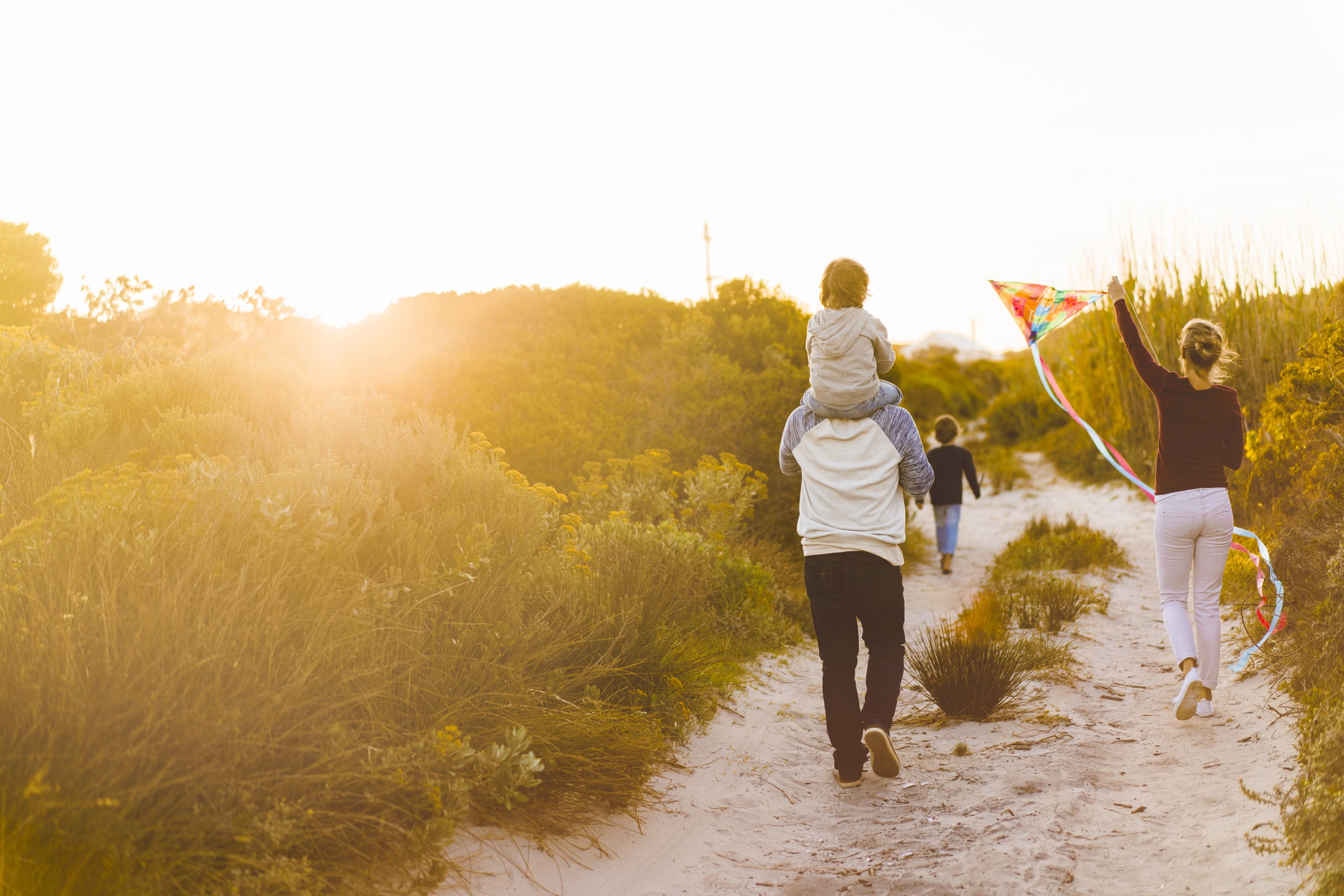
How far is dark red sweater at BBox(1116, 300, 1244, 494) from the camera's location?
4.53 metres

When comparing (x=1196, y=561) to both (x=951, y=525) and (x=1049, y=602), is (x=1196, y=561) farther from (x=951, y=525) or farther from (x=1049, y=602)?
(x=951, y=525)

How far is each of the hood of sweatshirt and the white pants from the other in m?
2.05

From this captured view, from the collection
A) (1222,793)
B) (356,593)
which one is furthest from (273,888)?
(1222,793)

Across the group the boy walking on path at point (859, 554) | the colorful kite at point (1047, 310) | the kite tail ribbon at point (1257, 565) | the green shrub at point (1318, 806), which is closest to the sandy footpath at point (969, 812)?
the green shrub at point (1318, 806)

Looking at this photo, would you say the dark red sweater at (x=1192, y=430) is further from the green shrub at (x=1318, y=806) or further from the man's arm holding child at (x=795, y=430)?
the man's arm holding child at (x=795, y=430)

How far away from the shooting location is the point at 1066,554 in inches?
380

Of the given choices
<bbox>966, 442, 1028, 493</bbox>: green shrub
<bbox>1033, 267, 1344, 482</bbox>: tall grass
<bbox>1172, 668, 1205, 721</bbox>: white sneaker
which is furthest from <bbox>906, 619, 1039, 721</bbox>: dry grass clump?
<bbox>966, 442, 1028, 493</bbox>: green shrub

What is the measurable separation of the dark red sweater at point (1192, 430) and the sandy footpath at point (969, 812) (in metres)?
1.21

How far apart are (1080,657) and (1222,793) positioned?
269 centimetres

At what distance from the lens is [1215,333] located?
15.1 ft

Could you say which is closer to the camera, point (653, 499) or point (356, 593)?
point (356, 593)

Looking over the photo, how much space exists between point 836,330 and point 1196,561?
7.94 feet

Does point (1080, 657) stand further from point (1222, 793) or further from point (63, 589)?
point (63, 589)

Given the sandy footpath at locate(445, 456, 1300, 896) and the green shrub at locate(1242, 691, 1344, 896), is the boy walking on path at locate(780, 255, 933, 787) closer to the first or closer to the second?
the sandy footpath at locate(445, 456, 1300, 896)
